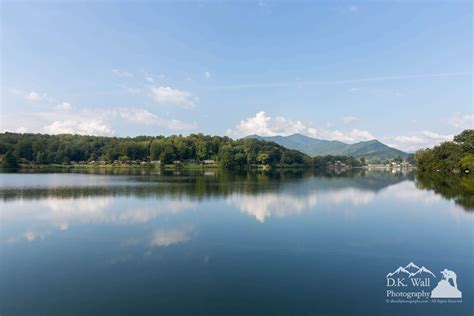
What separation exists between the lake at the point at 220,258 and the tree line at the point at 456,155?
181ft

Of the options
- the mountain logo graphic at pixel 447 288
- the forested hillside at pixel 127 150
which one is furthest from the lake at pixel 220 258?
the forested hillside at pixel 127 150

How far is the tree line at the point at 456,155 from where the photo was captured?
66.8m

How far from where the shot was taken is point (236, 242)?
14273 mm

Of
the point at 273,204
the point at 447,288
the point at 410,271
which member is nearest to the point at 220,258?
the point at 410,271

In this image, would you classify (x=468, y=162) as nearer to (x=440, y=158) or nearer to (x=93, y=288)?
(x=440, y=158)

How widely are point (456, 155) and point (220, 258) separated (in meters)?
81.0

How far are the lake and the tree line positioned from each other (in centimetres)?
5507

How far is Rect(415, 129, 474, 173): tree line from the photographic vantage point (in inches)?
2629

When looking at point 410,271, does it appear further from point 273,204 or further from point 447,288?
point 273,204

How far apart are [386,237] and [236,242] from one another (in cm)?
799

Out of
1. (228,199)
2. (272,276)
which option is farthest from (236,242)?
(228,199)

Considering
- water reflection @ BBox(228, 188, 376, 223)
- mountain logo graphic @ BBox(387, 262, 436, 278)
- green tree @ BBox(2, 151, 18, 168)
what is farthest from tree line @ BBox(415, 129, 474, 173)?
green tree @ BBox(2, 151, 18, 168)

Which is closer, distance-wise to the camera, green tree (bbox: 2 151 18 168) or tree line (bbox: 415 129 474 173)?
tree line (bbox: 415 129 474 173)

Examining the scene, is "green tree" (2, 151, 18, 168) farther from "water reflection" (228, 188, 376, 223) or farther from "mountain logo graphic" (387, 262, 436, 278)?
"mountain logo graphic" (387, 262, 436, 278)
